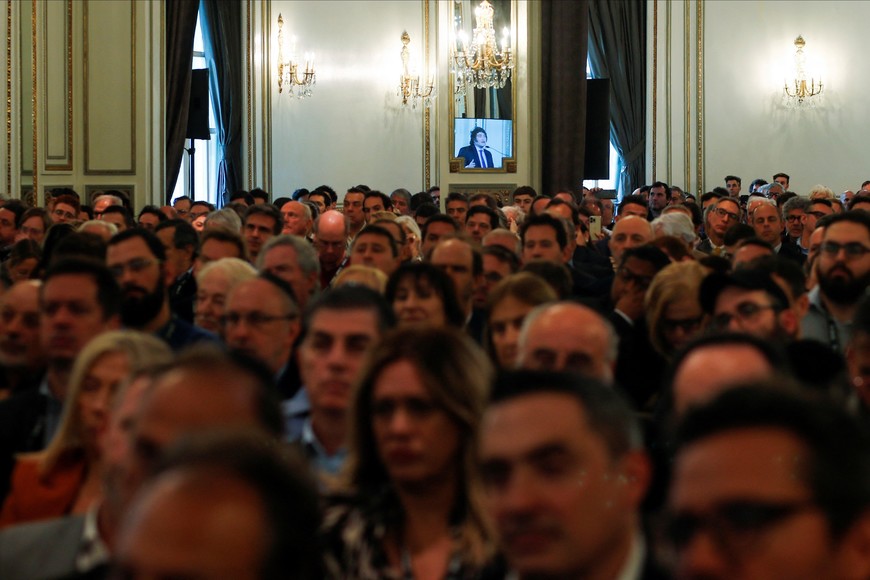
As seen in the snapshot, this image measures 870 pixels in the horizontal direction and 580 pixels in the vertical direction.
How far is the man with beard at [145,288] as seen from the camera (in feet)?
19.7

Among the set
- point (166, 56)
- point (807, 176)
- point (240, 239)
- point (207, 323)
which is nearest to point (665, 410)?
point (207, 323)

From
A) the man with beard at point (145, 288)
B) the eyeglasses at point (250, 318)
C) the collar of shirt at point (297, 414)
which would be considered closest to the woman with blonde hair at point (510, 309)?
the eyeglasses at point (250, 318)

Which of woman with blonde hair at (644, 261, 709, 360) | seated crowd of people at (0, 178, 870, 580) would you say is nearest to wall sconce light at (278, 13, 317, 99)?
seated crowd of people at (0, 178, 870, 580)

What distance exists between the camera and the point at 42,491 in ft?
12.1

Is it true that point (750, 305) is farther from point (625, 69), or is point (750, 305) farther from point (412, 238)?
point (625, 69)

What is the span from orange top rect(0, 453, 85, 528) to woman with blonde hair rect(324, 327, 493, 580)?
90 centimetres

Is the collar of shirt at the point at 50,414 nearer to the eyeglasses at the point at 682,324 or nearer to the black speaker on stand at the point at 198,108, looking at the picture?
the eyeglasses at the point at 682,324

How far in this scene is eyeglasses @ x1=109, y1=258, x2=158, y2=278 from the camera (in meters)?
6.58

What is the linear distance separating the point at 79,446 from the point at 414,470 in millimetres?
1149

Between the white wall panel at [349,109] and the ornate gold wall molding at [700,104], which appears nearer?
the white wall panel at [349,109]

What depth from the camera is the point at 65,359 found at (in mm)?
4691

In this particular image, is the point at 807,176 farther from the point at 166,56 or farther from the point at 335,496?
the point at 335,496

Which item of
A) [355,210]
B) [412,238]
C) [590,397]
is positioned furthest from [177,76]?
[590,397]

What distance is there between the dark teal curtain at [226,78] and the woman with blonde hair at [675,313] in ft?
45.1
